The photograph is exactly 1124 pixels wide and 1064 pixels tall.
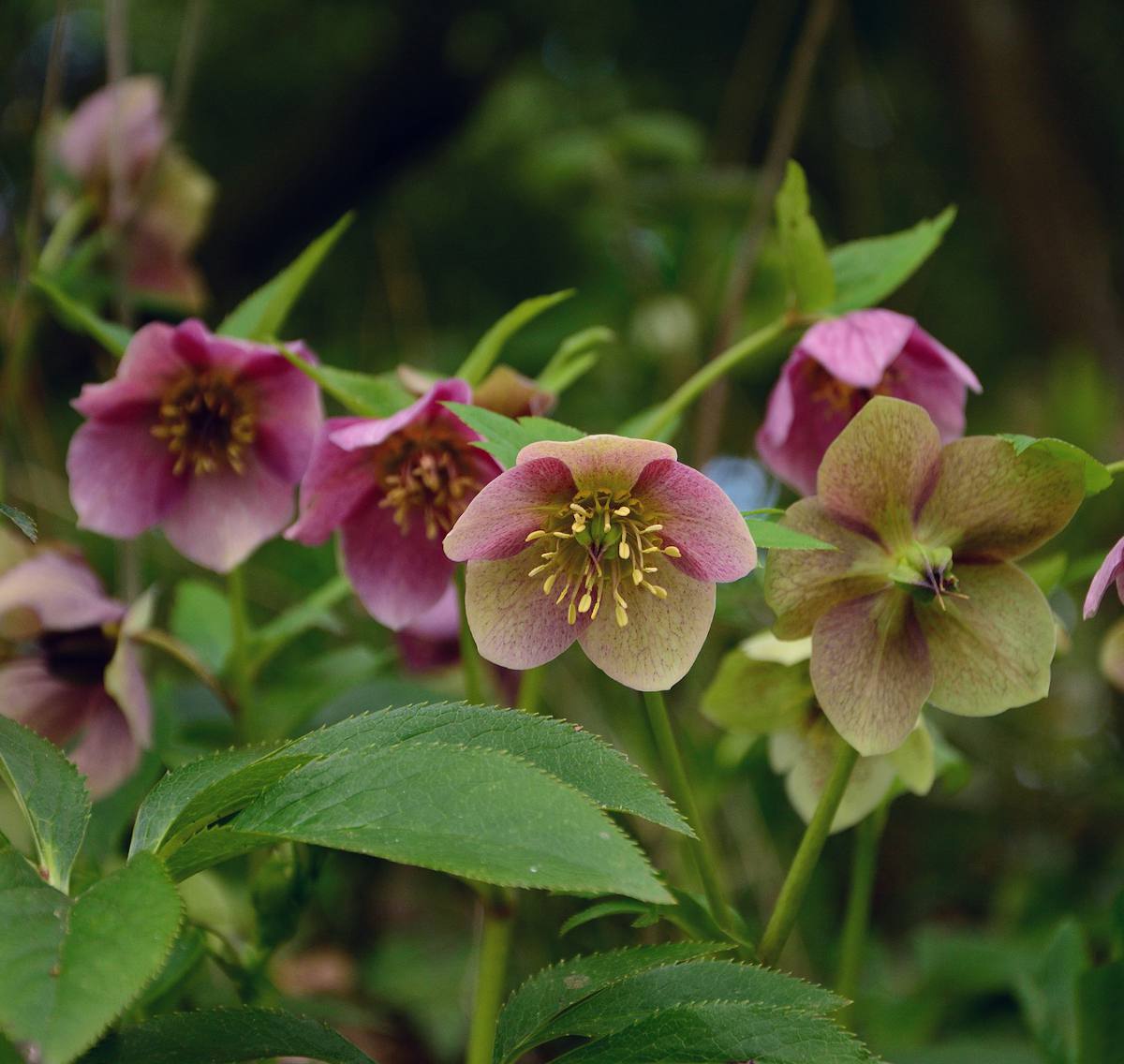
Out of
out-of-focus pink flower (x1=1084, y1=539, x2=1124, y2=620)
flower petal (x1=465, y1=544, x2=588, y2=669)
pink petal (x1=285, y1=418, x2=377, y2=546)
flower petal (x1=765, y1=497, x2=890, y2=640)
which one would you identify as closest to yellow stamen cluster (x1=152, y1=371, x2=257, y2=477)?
pink petal (x1=285, y1=418, x2=377, y2=546)

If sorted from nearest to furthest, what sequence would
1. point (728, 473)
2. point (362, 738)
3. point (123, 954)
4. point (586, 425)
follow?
point (123, 954), point (362, 738), point (728, 473), point (586, 425)

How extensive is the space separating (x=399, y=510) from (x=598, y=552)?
0.50 feet

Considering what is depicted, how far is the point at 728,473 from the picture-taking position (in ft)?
5.03

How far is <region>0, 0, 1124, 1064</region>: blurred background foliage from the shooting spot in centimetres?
107

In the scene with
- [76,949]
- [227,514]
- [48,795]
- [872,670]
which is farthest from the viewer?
[227,514]

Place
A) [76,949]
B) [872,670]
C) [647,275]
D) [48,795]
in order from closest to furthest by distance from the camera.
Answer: [76,949]
[48,795]
[872,670]
[647,275]

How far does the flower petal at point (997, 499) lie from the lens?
54 centimetres

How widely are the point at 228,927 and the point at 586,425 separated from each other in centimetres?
97

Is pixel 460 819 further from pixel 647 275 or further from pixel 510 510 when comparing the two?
pixel 647 275

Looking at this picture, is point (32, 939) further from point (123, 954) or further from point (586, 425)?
point (586, 425)

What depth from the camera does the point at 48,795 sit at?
45 cm

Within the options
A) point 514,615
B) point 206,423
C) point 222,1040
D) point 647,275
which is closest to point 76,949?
point 222,1040

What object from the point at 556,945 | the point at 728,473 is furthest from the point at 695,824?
the point at 728,473

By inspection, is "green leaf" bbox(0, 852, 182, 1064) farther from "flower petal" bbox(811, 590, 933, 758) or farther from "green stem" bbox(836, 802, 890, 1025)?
"green stem" bbox(836, 802, 890, 1025)
